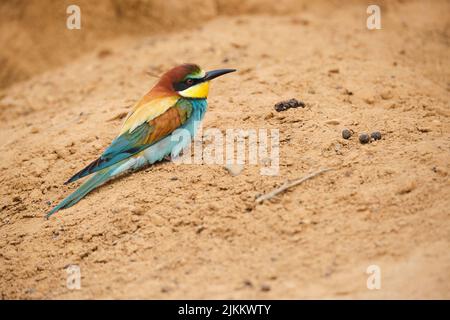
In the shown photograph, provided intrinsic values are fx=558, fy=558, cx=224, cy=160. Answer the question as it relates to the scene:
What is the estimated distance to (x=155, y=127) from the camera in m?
3.48

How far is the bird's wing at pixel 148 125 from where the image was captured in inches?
134

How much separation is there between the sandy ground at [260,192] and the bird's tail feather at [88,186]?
0.17 ft

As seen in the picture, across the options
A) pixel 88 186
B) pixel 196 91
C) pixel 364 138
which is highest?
pixel 196 91

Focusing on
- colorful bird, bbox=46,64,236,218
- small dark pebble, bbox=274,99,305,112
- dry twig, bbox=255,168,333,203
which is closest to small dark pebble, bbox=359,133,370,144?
dry twig, bbox=255,168,333,203

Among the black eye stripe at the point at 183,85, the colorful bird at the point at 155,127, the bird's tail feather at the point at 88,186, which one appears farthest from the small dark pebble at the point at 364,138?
the bird's tail feather at the point at 88,186

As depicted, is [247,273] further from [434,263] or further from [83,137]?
[83,137]

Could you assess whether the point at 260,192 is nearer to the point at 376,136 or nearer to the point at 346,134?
the point at 346,134

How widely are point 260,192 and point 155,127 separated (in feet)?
3.10

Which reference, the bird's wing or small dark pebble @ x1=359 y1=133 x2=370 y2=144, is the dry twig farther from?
the bird's wing

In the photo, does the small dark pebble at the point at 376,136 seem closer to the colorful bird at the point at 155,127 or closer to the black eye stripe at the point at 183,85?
the colorful bird at the point at 155,127

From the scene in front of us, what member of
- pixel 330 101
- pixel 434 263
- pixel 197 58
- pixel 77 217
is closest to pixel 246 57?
pixel 197 58

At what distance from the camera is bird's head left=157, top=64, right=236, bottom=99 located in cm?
363

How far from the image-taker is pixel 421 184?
2.70 m

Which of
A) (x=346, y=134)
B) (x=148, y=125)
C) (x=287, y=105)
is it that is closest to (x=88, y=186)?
(x=148, y=125)
